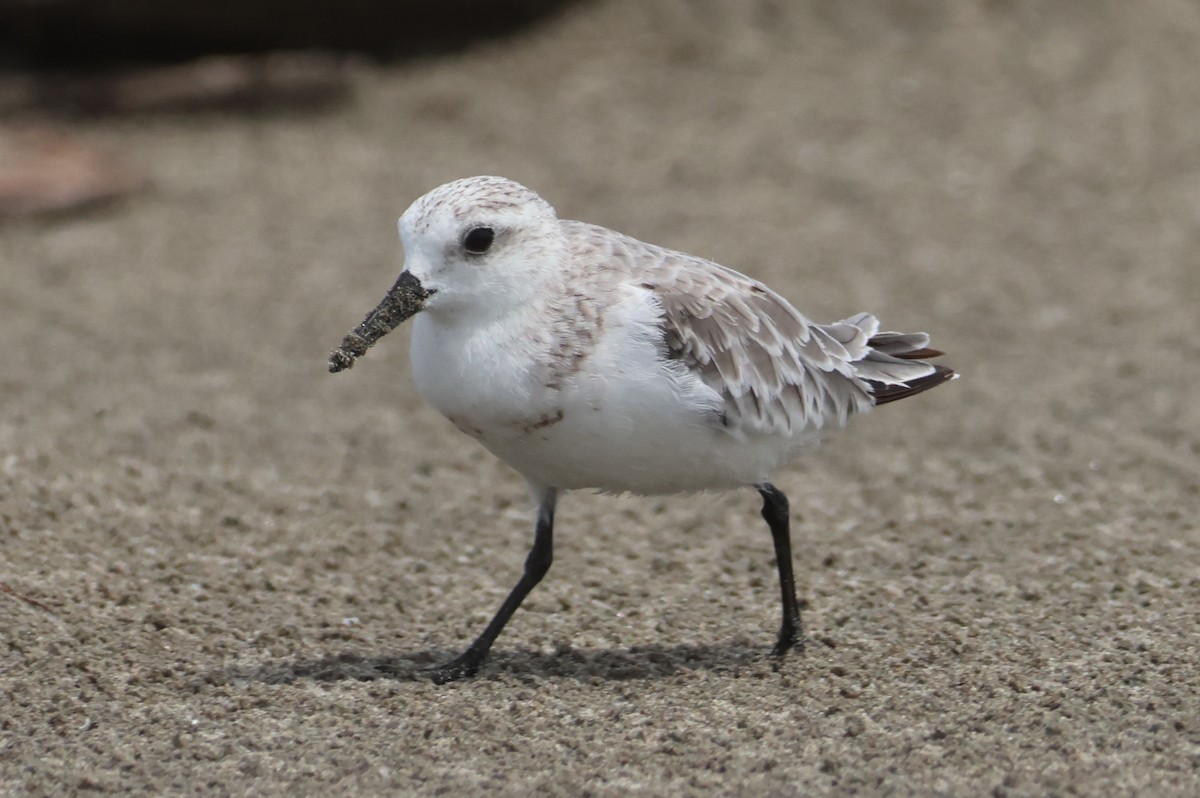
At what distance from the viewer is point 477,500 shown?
632 centimetres

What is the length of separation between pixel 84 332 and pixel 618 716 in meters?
4.71

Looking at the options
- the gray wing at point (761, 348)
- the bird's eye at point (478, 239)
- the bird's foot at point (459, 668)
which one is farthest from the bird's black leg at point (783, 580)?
the bird's eye at point (478, 239)

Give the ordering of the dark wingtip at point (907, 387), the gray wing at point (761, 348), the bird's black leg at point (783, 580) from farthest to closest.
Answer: the dark wingtip at point (907, 387)
the bird's black leg at point (783, 580)
the gray wing at point (761, 348)

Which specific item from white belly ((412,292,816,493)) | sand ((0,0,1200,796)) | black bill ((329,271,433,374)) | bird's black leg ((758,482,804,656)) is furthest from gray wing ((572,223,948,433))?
sand ((0,0,1200,796))

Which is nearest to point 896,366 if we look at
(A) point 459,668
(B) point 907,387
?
(B) point 907,387

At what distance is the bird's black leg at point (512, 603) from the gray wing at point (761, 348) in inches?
26.1

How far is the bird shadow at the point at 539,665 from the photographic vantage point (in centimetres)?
458

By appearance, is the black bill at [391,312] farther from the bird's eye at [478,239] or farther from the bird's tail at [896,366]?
the bird's tail at [896,366]

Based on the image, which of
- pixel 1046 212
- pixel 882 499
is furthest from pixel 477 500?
pixel 1046 212

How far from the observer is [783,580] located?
4.79 m

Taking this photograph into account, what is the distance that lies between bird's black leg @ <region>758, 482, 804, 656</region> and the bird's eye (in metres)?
1.20

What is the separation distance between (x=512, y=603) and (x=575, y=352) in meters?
0.98

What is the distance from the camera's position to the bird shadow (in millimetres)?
4578

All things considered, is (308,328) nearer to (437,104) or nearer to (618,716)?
(437,104)
